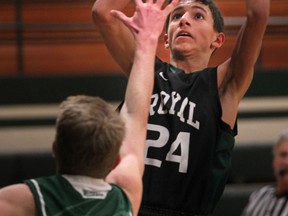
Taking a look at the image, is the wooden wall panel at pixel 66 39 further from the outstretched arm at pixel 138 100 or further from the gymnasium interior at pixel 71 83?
the outstretched arm at pixel 138 100

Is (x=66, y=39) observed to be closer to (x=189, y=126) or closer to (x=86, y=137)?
(x=189, y=126)

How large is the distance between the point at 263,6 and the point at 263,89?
4422mm

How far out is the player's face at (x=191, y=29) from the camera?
130 inches

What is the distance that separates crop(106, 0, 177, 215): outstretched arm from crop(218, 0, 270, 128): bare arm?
1.97 ft

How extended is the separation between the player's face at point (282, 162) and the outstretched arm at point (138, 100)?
7.77 ft

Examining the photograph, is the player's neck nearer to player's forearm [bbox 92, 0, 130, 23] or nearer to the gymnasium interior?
player's forearm [bbox 92, 0, 130, 23]

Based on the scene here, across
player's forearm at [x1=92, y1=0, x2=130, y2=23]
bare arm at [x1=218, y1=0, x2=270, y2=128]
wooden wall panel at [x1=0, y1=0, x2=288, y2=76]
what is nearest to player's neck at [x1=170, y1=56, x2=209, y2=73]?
bare arm at [x1=218, y1=0, x2=270, y2=128]

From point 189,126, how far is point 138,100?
80 cm

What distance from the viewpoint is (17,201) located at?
77.3 inches

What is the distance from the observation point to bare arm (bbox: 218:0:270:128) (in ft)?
9.83

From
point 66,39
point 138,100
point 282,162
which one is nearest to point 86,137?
point 138,100

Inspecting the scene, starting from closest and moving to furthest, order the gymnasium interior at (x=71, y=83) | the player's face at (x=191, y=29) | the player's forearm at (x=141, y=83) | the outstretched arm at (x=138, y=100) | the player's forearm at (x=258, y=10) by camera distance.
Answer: the outstretched arm at (x=138, y=100) < the player's forearm at (x=141, y=83) < the player's forearm at (x=258, y=10) < the player's face at (x=191, y=29) < the gymnasium interior at (x=71, y=83)

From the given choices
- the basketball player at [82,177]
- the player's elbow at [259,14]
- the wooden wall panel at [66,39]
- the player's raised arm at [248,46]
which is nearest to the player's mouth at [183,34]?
the player's raised arm at [248,46]

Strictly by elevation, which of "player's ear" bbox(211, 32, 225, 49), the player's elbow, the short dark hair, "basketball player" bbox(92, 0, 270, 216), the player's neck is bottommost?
"basketball player" bbox(92, 0, 270, 216)
